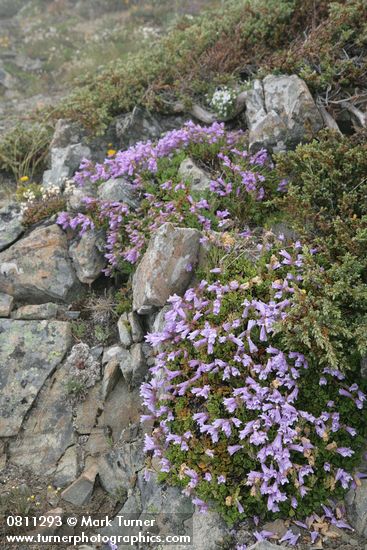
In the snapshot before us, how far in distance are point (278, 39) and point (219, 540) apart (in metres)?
7.80

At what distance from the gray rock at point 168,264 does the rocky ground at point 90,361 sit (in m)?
0.01

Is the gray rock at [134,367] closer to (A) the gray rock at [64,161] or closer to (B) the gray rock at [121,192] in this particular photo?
(B) the gray rock at [121,192]

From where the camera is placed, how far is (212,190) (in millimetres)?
6445

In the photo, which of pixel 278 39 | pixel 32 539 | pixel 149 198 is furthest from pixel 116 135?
pixel 32 539

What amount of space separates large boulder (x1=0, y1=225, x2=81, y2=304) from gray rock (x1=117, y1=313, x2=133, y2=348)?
3.36 feet

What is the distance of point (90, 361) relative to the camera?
620cm

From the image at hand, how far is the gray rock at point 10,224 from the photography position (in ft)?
23.4

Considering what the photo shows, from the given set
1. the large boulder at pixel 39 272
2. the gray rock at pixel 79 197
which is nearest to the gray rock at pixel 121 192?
the gray rock at pixel 79 197

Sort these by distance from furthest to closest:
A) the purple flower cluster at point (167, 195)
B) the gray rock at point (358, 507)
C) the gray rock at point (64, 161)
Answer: the gray rock at point (64, 161) < the purple flower cluster at point (167, 195) < the gray rock at point (358, 507)

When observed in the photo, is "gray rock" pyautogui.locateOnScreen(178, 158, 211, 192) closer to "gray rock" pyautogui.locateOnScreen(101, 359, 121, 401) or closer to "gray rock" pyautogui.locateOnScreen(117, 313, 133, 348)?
"gray rock" pyautogui.locateOnScreen(117, 313, 133, 348)

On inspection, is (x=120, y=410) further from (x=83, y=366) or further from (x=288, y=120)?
(x=288, y=120)

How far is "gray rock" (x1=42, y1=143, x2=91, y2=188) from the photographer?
8.27 meters

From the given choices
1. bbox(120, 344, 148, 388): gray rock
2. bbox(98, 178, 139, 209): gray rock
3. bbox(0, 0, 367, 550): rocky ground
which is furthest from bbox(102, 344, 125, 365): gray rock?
bbox(98, 178, 139, 209): gray rock

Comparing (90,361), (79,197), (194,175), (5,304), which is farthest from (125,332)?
(194,175)
